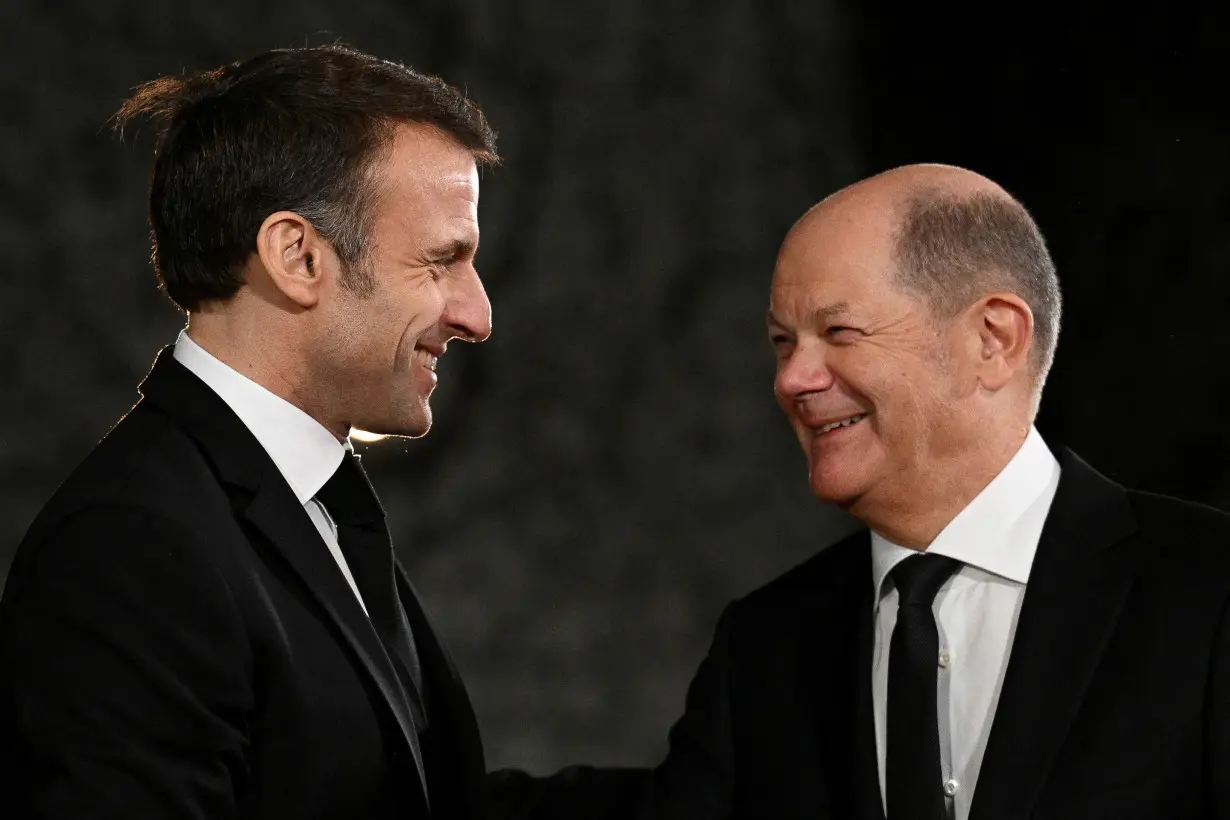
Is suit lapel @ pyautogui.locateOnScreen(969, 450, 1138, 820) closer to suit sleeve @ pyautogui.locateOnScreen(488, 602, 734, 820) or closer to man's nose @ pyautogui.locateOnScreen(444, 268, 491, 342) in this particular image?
suit sleeve @ pyautogui.locateOnScreen(488, 602, 734, 820)

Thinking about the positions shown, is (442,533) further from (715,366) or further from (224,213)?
(224,213)

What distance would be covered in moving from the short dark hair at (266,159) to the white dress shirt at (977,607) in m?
0.72

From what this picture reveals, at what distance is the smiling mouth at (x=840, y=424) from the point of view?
5.76ft

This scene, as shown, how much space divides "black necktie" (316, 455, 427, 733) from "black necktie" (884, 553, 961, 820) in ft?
1.70

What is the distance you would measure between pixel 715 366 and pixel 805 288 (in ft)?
4.89

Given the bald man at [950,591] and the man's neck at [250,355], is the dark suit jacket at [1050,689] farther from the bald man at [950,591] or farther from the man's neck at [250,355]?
the man's neck at [250,355]

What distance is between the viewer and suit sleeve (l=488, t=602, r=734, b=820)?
1.84 meters

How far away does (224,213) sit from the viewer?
66.0 inches

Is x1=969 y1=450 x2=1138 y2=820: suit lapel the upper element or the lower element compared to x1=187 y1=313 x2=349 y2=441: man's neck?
lower

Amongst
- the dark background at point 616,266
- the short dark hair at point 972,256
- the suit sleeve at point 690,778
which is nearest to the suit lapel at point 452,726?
the suit sleeve at point 690,778

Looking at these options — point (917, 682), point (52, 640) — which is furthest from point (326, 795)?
point (917, 682)

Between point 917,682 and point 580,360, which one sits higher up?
point 580,360

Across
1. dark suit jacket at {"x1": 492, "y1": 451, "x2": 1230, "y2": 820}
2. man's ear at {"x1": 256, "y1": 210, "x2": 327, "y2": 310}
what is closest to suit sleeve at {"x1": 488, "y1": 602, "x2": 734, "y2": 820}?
dark suit jacket at {"x1": 492, "y1": 451, "x2": 1230, "y2": 820}

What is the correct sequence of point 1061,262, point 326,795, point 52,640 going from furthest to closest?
point 1061,262 < point 326,795 < point 52,640
